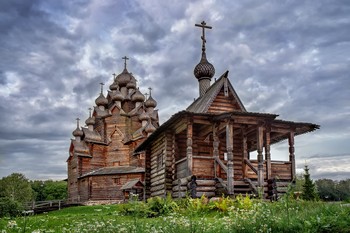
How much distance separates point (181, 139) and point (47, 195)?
2787 inches

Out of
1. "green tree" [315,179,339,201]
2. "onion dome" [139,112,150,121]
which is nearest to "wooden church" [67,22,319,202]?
"green tree" [315,179,339,201]

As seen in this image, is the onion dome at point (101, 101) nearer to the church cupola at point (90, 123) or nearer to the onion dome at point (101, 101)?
→ the onion dome at point (101, 101)

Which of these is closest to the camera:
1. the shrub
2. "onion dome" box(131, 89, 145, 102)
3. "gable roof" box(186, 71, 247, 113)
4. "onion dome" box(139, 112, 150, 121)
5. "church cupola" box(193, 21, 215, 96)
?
"gable roof" box(186, 71, 247, 113)

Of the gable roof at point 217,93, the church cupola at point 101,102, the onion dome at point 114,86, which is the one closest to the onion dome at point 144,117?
the church cupola at point 101,102

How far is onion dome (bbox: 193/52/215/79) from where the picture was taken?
27.0 metres

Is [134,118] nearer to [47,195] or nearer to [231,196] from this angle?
[231,196]

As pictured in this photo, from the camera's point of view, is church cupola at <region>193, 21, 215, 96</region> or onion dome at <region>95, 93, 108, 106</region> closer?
church cupola at <region>193, 21, 215, 96</region>

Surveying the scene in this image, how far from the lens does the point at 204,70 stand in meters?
27.0

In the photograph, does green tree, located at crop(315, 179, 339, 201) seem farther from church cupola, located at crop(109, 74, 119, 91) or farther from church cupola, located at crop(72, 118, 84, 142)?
church cupola, located at crop(109, 74, 119, 91)

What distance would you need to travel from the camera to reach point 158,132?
22.1 metres

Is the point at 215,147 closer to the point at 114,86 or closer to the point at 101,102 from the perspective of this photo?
the point at 101,102

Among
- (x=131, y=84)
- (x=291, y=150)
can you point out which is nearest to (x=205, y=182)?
(x=291, y=150)

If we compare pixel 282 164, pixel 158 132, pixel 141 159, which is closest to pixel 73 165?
pixel 141 159

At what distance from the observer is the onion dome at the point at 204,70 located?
2697 cm
